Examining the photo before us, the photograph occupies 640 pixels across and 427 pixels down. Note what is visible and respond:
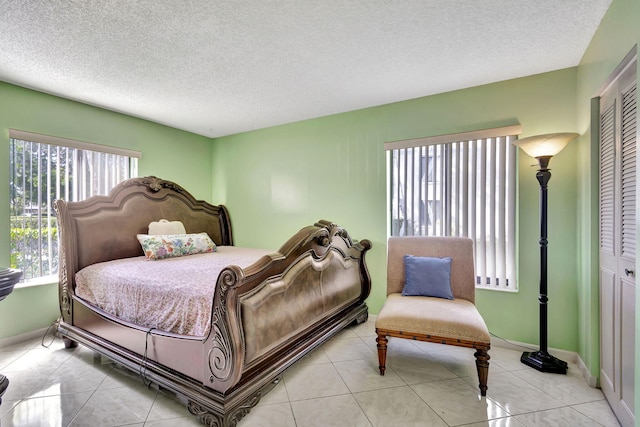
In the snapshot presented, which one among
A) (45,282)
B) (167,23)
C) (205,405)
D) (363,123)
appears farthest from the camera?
(363,123)

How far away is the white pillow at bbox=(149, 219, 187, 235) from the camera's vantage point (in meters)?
3.22

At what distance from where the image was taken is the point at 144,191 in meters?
3.34

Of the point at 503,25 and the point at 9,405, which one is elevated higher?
the point at 503,25

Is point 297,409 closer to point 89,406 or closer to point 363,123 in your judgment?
point 89,406

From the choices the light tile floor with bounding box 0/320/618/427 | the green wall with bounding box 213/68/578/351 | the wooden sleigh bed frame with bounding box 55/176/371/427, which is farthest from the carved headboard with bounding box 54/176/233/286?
the light tile floor with bounding box 0/320/618/427

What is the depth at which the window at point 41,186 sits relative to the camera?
2.63m

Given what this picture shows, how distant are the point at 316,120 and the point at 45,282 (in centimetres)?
340

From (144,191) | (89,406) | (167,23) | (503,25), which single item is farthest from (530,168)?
(144,191)

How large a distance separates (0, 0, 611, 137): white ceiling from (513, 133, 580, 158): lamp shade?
65 centimetres

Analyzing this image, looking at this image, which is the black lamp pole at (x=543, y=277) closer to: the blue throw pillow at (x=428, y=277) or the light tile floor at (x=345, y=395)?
the light tile floor at (x=345, y=395)

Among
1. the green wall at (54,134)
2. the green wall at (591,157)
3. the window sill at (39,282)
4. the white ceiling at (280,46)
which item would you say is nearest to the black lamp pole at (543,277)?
the green wall at (591,157)

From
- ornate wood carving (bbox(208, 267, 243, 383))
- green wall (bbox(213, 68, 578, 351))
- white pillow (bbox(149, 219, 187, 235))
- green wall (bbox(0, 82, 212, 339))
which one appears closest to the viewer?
ornate wood carving (bbox(208, 267, 243, 383))

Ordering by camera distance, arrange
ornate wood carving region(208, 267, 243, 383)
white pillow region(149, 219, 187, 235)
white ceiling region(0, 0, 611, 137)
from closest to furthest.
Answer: ornate wood carving region(208, 267, 243, 383), white ceiling region(0, 0, 611, 137), white pillow region(149, 219, 187, 235)

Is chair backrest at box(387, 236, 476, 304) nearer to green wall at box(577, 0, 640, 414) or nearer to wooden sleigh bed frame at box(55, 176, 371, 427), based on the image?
wooden sleigh bed frame at box(55, 176, 371, 427)
